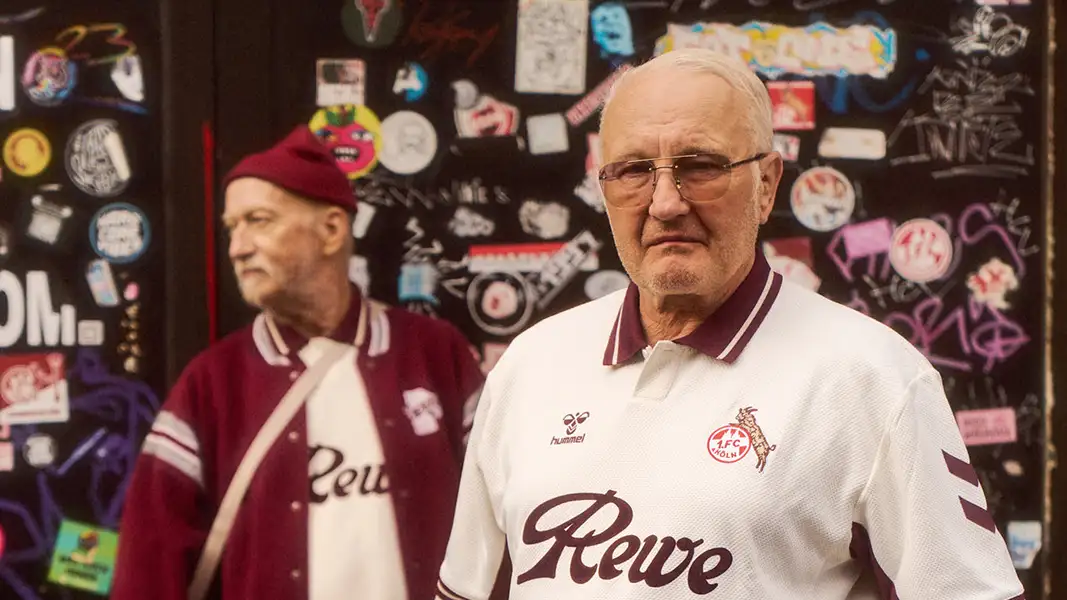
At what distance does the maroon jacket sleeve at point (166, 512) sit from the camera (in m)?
2.05

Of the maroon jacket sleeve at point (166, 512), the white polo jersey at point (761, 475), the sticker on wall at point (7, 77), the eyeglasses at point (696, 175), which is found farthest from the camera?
the sticker on wall at point (7, 77)

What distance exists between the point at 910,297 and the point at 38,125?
6.53 ft

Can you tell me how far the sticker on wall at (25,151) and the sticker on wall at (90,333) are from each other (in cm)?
35

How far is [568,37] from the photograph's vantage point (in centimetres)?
231

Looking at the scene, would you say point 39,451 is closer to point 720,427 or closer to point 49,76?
point 49,76

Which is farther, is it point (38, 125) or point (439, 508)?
point (38, 125)

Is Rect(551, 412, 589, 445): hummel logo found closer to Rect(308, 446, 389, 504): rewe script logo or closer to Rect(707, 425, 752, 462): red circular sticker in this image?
Rect(707, 425, 752, 462): red circular sticker

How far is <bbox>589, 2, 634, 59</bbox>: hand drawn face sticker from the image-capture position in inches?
90.6

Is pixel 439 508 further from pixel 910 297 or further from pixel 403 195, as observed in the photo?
pixel 910 297

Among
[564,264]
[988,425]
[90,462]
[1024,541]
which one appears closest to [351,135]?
[564,264]

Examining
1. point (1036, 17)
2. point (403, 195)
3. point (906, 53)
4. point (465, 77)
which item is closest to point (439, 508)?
point (403, 195)

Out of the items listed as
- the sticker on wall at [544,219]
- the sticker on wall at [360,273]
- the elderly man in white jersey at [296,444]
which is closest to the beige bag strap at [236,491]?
the elderly man in white jersey at [296,444]

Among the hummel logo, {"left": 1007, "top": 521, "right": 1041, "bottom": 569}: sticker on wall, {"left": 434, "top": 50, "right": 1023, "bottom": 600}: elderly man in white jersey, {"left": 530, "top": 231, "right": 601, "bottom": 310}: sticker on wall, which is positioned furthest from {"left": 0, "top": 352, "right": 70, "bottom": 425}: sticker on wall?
{"left": 1007, "top": 521, "right": 1041, "bottom": 569}: sticker on wall

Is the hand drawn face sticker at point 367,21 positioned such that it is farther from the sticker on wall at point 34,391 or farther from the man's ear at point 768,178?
the man's ear at point 768,178
